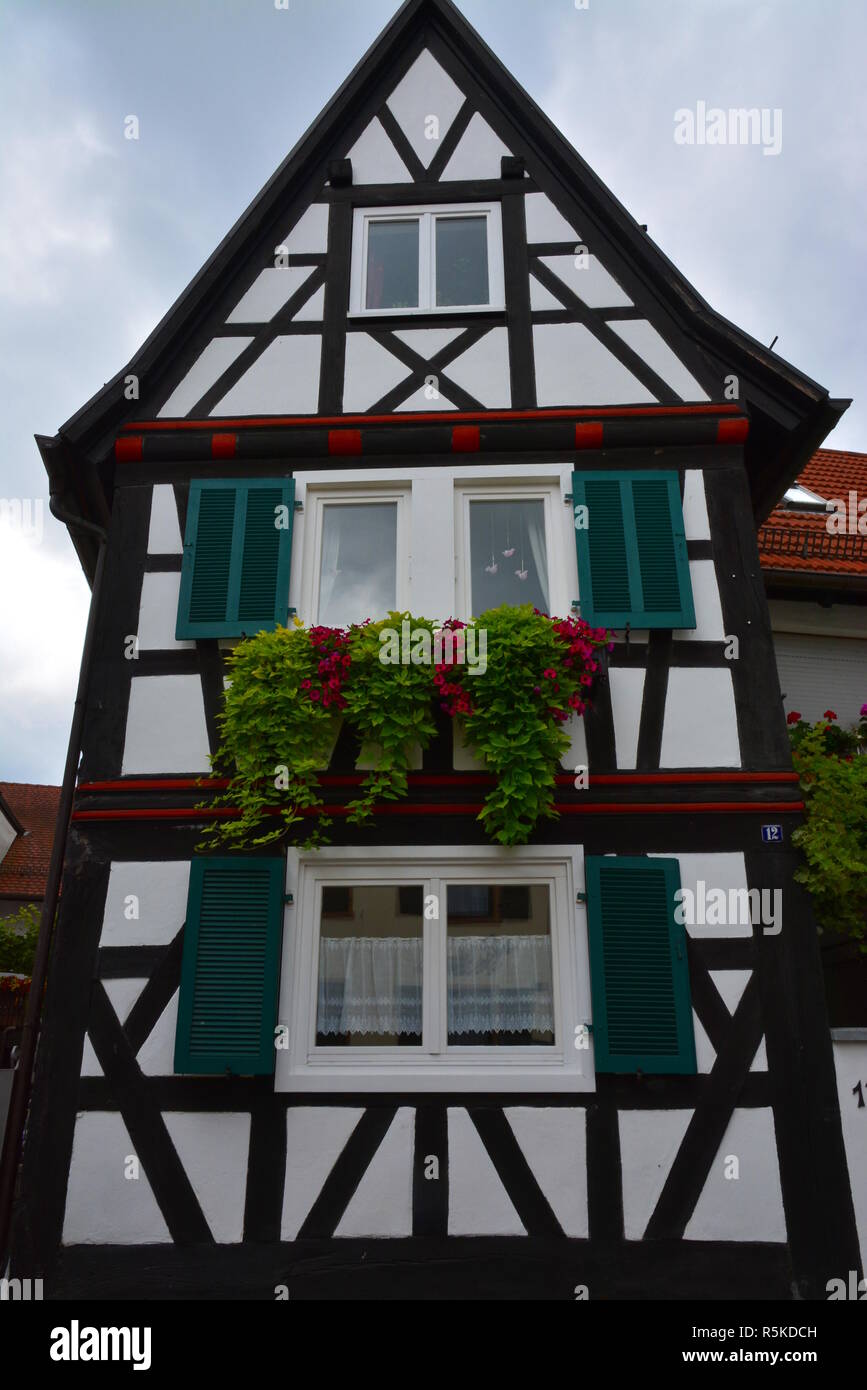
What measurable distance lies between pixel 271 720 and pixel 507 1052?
2.48 metres

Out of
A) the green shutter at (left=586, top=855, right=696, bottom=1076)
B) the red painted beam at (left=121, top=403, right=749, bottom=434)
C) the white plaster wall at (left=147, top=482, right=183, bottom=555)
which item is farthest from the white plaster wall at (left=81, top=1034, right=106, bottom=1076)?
the red painted beam at (left=121, top=403, right=749, bottom=434)

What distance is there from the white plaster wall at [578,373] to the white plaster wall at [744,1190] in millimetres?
5020

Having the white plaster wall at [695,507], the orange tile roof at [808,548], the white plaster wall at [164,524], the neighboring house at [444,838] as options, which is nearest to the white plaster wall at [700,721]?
the neighboring house at [444,838]

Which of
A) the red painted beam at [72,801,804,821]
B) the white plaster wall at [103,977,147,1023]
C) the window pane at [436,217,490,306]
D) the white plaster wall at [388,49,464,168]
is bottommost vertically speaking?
the white plaster wall at [103,977,147,1023]

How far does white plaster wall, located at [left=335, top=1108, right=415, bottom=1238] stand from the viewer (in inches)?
219

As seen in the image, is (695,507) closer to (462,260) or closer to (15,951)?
(462,260)

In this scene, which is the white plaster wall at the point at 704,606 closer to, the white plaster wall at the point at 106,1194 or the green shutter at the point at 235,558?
the green shutter at the point at 235,558

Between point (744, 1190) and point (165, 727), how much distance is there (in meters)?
4.56

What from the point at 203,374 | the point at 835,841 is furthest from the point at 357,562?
the point at 835,841

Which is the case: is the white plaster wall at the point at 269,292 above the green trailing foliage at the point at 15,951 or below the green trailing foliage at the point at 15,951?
above

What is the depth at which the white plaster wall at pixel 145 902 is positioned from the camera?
20.3ft

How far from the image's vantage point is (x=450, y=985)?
6.08m

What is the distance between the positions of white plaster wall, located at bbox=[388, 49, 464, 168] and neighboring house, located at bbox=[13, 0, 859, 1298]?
0.44 m

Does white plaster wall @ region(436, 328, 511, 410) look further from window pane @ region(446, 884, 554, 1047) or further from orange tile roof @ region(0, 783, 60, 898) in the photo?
orange tile roof @ region(0, 783, 60, 898)
